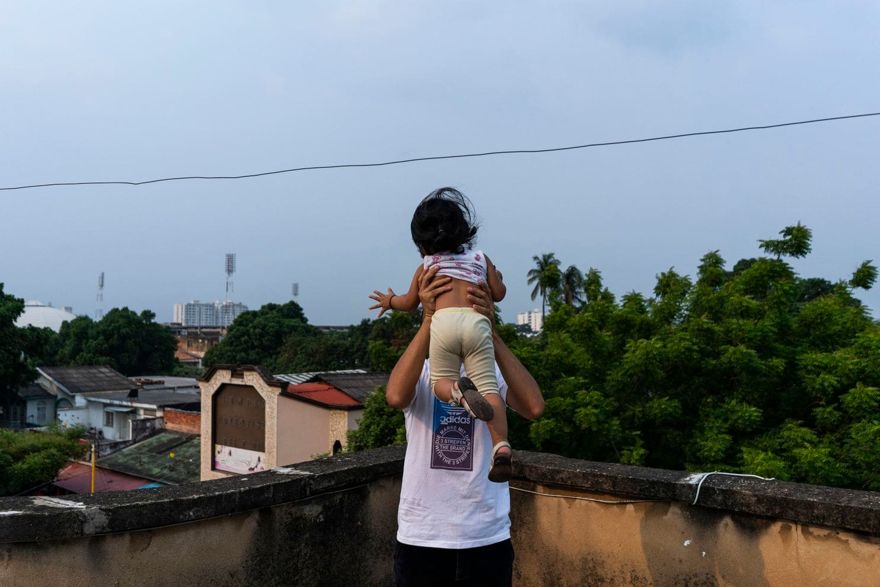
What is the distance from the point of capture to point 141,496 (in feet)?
8.45

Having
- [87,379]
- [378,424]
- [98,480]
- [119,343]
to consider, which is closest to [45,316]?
[119,343]

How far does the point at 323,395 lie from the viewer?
20.4 m

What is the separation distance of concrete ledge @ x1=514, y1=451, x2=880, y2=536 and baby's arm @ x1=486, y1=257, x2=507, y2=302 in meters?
1.13

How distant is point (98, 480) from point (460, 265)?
2498 centimetres

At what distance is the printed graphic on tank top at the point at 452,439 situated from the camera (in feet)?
7.04

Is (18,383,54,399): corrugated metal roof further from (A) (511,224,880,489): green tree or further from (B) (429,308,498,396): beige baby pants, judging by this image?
(B) (429,308,498,396): beige baby pants

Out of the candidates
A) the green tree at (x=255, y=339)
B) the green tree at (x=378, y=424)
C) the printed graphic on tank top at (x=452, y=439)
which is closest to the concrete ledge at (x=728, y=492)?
the printed graphic on tank top at (x=452, y=439)

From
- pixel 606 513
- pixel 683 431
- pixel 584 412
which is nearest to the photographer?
pixel 606 513

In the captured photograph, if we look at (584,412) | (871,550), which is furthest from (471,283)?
(584,412)

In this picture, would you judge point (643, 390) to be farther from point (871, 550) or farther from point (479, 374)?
point (479, 374)

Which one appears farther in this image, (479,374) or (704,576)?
(704,576)

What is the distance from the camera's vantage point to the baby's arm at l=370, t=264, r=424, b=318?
2.32m

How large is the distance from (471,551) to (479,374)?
519 millimetres

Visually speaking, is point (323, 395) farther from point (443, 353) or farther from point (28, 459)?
point (443, 353)
